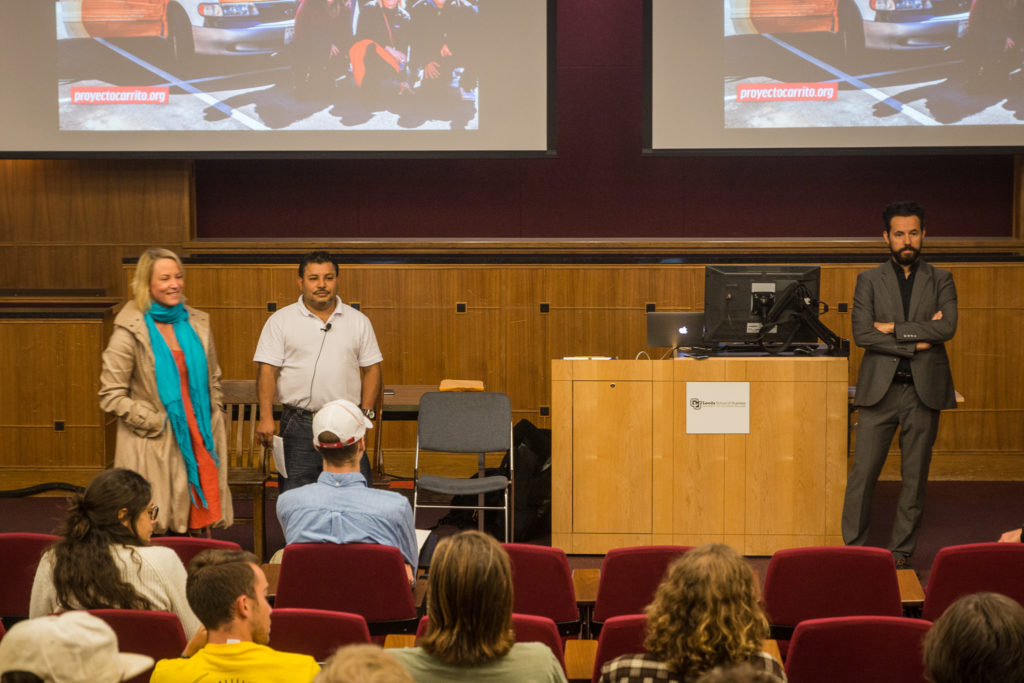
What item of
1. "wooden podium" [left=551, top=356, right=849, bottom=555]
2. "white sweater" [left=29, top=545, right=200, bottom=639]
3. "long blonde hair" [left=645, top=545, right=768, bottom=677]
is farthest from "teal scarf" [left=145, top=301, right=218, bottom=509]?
"long blonde hair" [left=645, top=545, right=768, bottom=677]

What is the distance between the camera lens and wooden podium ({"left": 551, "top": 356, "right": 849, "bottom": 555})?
19.4 feet

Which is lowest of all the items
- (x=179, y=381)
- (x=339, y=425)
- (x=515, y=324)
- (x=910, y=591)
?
(x=910, y=591)

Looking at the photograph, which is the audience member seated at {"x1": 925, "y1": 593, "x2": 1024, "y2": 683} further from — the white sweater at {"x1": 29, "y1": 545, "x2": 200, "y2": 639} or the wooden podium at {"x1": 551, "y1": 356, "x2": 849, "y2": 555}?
the wooden podium at {"x1": 551, "y1": 356, "x2": 849, "y2": 555}

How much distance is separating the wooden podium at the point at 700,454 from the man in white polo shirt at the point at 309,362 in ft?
3.53

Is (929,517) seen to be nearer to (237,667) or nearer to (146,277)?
(146,277)

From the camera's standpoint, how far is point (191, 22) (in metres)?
7.98

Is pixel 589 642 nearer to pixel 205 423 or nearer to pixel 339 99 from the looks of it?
pixel 205 423

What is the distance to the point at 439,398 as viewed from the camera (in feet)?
20.7

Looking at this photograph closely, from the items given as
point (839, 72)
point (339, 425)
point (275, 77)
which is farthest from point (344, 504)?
point (839, 72)

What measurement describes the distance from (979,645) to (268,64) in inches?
275

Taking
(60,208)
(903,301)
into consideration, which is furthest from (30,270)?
(903,301)

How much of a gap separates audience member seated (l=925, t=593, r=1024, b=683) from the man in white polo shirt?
3.62 metres

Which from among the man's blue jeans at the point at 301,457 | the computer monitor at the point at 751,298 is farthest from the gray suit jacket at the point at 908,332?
the man's blue jeans at the point at 301,457

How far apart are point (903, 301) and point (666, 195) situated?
3.46m
